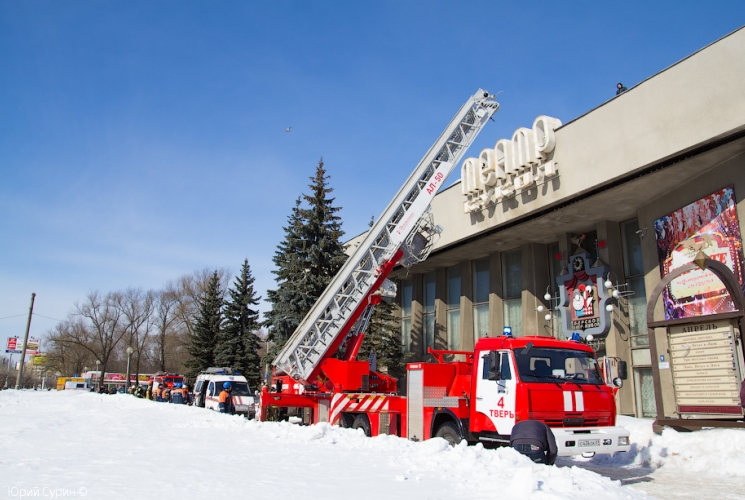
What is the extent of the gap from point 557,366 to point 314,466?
4.34 m

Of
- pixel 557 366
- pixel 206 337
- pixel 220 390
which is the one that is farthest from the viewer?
pixel 206 337

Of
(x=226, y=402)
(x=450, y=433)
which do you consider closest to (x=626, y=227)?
(x=450, y=433)

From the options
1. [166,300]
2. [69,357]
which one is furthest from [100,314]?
[69,357]

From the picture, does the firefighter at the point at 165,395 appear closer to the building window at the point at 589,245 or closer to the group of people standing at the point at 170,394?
the group of people standing at the point at 170,394

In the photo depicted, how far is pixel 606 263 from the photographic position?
19.8 metres

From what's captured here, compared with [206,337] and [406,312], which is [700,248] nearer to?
[406,312]

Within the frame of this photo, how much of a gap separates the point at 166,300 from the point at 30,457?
59.6 metres

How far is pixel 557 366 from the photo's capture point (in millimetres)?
8789

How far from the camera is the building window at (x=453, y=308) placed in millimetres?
27734

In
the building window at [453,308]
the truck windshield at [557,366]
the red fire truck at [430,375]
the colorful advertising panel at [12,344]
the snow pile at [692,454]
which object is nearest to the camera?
the red fire truck at [430,375]

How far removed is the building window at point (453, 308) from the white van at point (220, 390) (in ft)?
35.3

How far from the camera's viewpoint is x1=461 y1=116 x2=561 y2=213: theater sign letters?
19031mm

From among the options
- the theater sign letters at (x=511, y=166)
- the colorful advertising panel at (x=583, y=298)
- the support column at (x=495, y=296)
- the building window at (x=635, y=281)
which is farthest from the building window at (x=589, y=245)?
the support column at (x=495, y=296)

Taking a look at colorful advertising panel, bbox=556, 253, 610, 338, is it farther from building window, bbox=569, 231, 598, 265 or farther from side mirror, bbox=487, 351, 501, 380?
side mirror, bbox=487, 351, 501, 380
